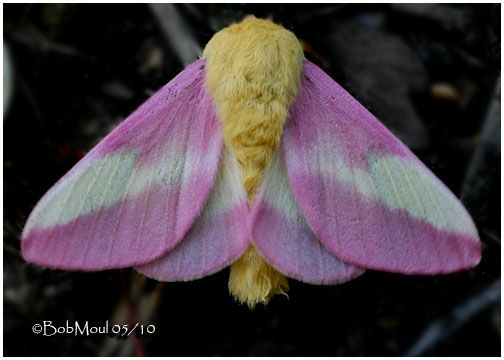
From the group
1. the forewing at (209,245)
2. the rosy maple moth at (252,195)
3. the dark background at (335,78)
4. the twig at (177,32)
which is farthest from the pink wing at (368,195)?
the twig at (177,32)

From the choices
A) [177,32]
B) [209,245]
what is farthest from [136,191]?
[177,32]

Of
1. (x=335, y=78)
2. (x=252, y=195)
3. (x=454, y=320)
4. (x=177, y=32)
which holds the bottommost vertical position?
(x=454, y=320)

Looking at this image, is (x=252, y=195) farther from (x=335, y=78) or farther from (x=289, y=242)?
(x=335, y=78)

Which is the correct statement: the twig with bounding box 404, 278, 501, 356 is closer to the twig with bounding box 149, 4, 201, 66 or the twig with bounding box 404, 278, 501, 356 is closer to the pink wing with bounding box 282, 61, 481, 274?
the pink wing with bounding box 282, 61, 481, 274

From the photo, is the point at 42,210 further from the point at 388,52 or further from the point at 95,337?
the point at 388,52

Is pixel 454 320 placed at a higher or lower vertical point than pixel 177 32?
lower

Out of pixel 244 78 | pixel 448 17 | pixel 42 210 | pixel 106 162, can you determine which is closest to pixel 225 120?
pixel 244 78
